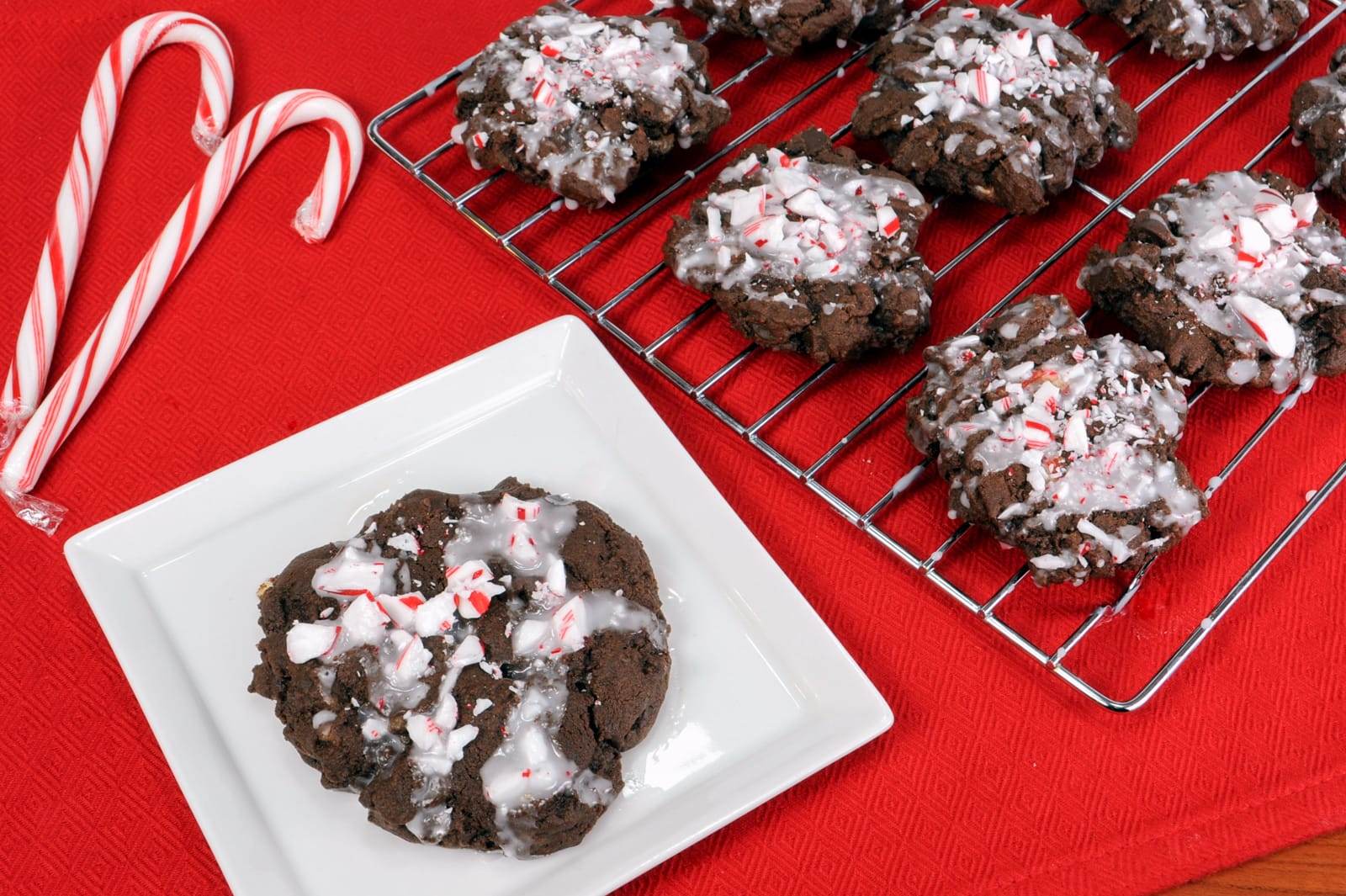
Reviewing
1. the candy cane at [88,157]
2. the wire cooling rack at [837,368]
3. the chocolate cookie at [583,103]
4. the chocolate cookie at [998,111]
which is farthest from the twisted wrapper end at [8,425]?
the chocolate cookie at [998,111]

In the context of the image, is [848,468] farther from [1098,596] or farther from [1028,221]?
[1028,221]

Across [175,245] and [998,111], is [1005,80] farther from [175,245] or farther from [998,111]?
[175,245]

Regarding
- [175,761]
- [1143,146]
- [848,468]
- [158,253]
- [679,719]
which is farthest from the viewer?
[1143,146]

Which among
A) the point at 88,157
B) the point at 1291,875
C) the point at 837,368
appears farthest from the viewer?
the point at 88,157

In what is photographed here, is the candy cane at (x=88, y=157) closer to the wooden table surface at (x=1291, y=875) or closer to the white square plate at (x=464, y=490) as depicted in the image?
the white square plate at (x=464, y=490)

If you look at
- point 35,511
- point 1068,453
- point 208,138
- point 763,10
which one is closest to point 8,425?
point 35,511

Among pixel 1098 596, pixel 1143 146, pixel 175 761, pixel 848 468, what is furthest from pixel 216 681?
pixel 1143 146
